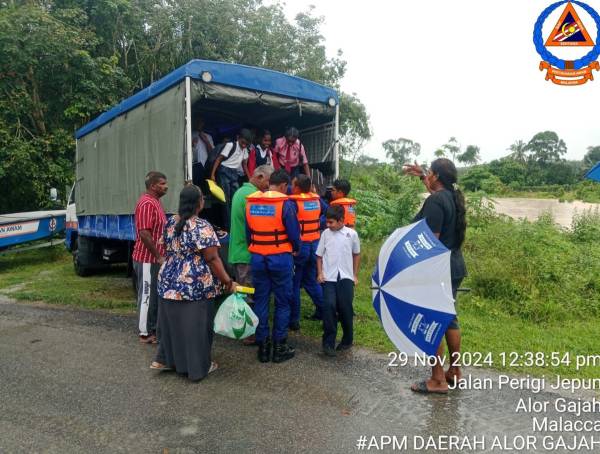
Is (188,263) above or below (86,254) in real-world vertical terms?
above

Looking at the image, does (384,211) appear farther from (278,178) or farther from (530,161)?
(530,161)

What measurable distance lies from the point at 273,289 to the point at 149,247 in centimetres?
131

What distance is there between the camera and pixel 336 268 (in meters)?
4.20

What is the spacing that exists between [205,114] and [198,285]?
13.3ft

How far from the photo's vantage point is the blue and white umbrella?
3076 millimetres

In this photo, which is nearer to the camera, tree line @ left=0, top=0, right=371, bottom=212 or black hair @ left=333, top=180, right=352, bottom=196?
black hair @ left=333, top=180, right=352, bottom=196

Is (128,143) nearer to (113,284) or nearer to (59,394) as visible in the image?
(113,284)

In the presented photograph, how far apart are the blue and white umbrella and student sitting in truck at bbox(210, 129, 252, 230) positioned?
2852mm

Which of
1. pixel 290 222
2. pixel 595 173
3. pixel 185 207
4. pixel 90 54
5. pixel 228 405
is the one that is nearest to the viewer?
pixel 228 405

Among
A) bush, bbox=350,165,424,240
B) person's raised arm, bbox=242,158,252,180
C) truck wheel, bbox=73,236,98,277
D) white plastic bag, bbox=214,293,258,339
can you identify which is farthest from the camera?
bush, bbox=350,165,424,240

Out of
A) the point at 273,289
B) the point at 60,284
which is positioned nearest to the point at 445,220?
the point at 273,289

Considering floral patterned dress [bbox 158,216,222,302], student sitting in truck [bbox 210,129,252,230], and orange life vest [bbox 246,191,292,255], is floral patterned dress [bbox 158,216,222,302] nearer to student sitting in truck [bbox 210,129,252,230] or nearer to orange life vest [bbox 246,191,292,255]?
→ orange life vest [bbox 246,191,292,255]

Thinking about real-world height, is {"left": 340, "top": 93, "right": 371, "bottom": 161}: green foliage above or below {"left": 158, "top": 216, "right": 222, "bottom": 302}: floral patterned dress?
above

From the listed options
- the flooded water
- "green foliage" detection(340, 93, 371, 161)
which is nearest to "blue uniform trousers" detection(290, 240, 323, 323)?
the flooded water
